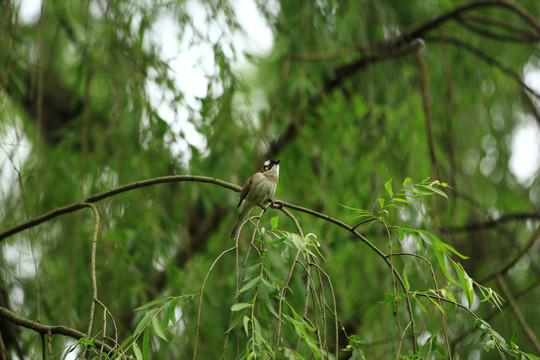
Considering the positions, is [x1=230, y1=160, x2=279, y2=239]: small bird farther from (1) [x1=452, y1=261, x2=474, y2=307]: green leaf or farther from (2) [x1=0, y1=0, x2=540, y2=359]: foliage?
(1) [x1=452, y1=261, x2=474, y2=307]: green leaf

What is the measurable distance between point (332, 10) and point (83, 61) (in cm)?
179

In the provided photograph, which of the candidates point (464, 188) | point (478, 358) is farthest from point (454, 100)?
point (478, 358)

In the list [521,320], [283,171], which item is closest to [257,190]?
[283,171]

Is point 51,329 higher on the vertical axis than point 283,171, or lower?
lower

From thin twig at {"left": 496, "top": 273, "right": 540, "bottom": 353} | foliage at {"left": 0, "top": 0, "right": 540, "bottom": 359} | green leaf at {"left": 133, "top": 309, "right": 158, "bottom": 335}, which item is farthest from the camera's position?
foliage at {"left": 0, "top": 0, "right": 540, "bottom": 359}

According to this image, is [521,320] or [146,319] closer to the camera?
[146,319]

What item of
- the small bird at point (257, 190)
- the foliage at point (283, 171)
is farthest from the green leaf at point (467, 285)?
the small bird at point (257, 190)

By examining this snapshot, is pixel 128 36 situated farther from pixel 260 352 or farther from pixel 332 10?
pixel 260 352

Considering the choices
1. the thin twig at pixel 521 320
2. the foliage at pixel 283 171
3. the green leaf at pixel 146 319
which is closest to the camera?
the green leaf at pixel 146 319

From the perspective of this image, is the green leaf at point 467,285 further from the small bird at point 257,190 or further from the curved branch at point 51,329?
the small bird at point 257,190

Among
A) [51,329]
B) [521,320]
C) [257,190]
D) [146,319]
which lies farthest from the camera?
[257,190]

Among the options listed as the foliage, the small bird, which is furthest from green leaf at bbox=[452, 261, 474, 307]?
the small bird

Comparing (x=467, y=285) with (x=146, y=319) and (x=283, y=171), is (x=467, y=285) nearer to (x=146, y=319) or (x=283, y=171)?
(x=146, y=319)

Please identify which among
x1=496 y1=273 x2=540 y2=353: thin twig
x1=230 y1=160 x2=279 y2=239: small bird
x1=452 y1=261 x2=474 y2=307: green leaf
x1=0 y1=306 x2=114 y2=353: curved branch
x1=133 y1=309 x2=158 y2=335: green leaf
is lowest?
x1=496 y1=273 x2=540 y2=353: thin twig
